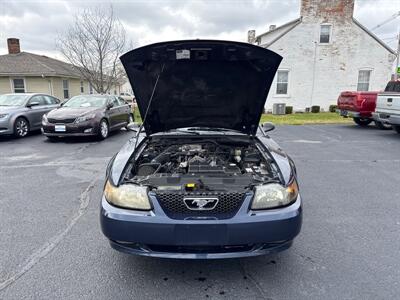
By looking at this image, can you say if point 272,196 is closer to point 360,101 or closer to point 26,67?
point 360,101

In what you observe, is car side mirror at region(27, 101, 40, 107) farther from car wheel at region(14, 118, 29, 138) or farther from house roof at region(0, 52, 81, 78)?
house roof at region(0, 52, 81, 78)

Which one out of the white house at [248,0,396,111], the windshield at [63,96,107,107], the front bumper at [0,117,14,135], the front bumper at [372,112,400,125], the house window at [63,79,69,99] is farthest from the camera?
the house window at [63,79,69,99]

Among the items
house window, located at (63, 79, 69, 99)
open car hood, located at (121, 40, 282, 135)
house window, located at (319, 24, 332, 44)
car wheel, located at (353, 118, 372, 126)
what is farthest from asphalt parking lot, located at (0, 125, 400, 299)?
house window, located at (63, 79, 69, 99)

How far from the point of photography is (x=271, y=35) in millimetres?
18500

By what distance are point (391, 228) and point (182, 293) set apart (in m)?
2.47

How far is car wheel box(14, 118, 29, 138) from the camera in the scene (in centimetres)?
844

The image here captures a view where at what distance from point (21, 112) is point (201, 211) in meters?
8.66

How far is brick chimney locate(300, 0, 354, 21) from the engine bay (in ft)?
52.5

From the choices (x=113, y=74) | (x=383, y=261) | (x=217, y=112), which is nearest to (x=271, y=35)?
(x=113, y=74)

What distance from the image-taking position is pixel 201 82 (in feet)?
11.0

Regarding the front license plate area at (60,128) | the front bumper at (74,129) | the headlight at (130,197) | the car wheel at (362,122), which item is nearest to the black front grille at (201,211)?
the headlight at (130,197)

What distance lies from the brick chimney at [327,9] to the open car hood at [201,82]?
610 inches

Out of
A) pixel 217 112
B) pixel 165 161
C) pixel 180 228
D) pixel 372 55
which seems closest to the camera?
pixel 180 228

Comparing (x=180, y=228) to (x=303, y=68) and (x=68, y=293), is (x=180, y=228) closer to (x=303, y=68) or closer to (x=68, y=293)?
(x=68, y=293)
